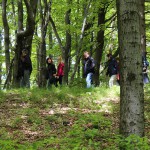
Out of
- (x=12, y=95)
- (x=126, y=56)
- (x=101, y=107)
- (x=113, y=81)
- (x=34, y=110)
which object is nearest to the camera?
(x=126, y=56)

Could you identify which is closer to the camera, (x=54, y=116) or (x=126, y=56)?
(x=126, y=56)

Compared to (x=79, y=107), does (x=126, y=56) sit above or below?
above

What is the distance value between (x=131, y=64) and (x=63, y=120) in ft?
10.1

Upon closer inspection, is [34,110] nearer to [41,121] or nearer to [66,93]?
[41,121]

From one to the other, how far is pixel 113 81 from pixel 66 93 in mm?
4495

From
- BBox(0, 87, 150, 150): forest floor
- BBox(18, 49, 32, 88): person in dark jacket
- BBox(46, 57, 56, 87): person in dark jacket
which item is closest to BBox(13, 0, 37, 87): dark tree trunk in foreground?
BBox(18, 49, 32, 88): person in dark jacket

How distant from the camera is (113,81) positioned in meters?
13.6

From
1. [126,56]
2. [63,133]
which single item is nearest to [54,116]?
[63,133]

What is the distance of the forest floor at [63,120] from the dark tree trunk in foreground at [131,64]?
0.35m

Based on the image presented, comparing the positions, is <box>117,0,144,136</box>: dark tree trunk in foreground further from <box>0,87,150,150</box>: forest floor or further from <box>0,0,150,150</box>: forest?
<box>0,87,150,150</box>: forest floor

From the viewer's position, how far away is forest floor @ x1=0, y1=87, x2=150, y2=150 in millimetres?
4656

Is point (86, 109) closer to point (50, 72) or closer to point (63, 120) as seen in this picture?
point (63, 120)

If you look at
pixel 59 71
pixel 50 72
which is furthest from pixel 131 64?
pixel 50 72

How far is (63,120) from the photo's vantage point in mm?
7152
